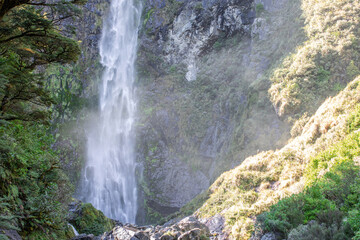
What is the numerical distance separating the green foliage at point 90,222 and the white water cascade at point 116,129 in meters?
12.1

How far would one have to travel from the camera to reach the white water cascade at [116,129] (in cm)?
2909

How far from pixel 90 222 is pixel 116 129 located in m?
18.5

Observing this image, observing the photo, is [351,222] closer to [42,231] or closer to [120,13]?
[42,231]

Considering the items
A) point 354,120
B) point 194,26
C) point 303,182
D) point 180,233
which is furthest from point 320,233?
point 194,26

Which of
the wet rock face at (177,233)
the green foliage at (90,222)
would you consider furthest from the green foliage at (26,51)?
the green foliage at (90,222)

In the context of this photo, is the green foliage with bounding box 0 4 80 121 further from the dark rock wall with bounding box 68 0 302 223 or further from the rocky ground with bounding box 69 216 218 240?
the dark rock wall with bounding box 68 0 302 223

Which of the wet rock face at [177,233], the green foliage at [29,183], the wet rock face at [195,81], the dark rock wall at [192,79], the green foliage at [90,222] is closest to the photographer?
the green foliage at [29,183]

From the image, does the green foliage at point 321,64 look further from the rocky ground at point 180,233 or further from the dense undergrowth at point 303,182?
the rocky ground at point 180,233

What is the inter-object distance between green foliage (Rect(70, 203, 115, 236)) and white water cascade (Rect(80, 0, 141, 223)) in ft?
39.6

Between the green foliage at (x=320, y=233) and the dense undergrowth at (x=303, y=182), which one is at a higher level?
the dense undergrowth at (x=303, y=182)

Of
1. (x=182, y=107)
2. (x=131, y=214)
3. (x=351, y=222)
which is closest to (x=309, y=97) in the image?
(x=351, y=222)

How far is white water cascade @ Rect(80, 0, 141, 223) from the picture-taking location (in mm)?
29094

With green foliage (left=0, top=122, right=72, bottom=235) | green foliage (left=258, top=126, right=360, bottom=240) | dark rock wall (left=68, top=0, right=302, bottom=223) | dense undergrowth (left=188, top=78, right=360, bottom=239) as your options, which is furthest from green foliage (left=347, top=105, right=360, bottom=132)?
dark rock wall (left=68, top=0, right=302, bottom=223)

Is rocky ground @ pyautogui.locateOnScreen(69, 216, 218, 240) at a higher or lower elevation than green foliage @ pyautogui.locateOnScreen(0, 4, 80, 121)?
lower
